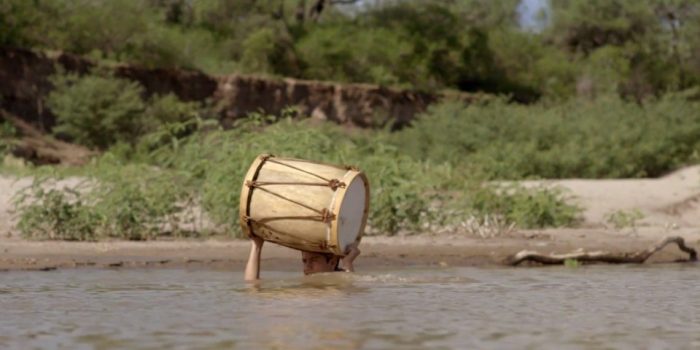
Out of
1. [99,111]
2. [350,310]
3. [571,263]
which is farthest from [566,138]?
[350,310]

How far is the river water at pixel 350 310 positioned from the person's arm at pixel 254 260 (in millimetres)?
100

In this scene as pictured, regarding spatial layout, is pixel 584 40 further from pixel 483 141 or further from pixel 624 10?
pixel 483 141

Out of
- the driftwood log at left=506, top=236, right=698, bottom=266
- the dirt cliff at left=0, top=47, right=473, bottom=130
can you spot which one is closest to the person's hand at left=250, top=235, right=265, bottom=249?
the driftwood log at left=506, top=236, right=698, bottom=266

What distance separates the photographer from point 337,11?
143ft

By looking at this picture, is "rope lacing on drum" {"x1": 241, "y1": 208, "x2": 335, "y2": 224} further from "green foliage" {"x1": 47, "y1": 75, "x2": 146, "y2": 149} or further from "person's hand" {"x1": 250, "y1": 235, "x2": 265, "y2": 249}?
"green foliage" {"x1": 47, "y1": 75, "x2": 146, "y2": 149}

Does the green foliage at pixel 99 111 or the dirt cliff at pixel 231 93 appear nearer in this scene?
the green foliage at pixel 99 111

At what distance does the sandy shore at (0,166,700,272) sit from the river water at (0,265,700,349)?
64 cm

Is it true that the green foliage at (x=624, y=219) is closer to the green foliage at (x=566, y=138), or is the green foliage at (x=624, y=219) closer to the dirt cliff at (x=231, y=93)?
the green foliage at (x=566, y=138)

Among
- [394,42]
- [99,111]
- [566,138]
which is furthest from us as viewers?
[394,42]

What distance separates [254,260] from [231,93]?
64.9ft

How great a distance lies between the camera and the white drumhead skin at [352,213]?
8453 mm

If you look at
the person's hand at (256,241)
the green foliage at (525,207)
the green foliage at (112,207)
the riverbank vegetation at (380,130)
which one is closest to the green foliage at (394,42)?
the riverbank vegetation at (380,130)

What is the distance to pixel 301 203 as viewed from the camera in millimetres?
8461

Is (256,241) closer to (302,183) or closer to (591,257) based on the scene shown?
(302,183)
